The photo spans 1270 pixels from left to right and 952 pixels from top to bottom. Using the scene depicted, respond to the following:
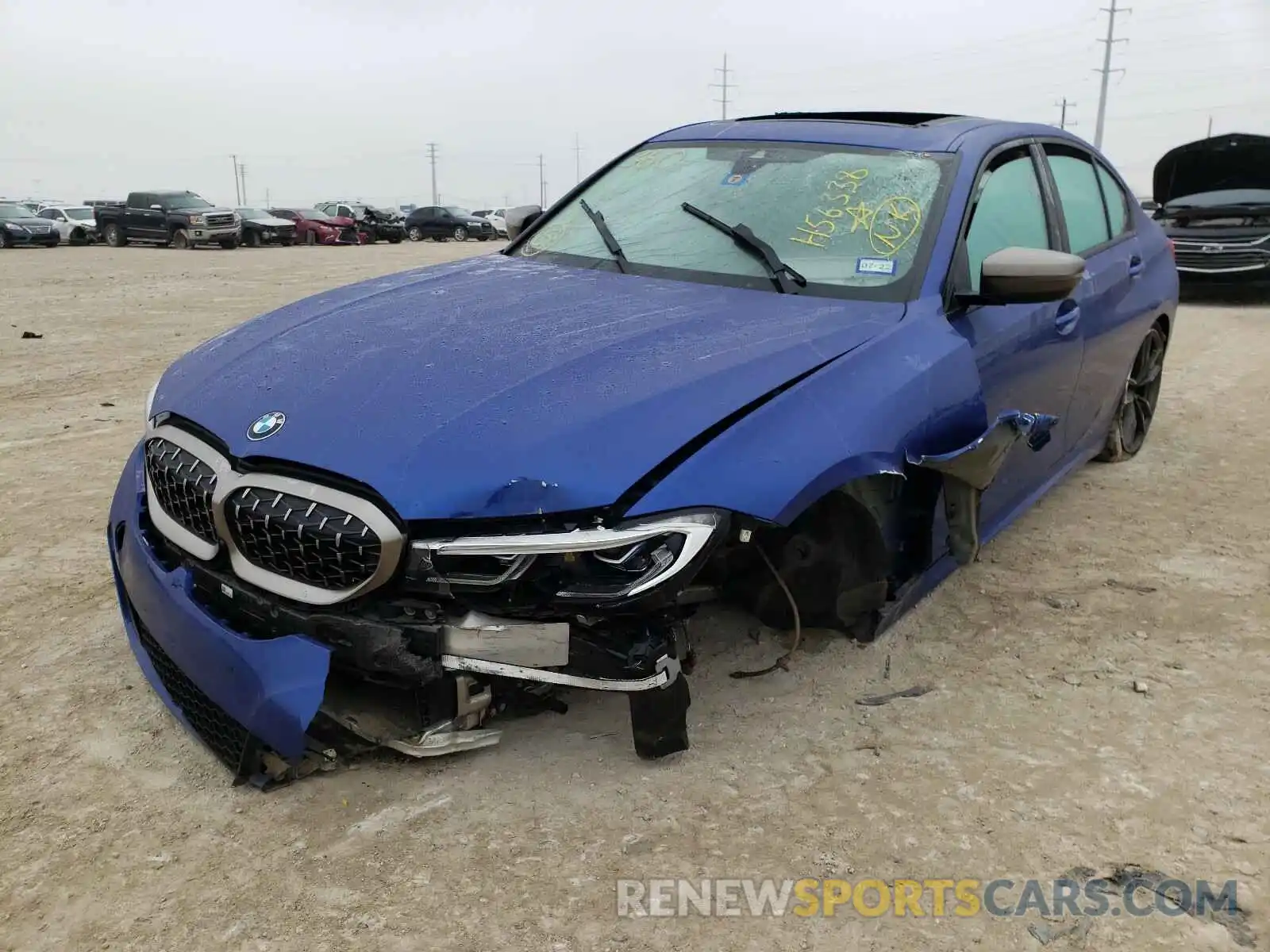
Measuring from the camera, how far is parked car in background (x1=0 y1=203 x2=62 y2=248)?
2734cm

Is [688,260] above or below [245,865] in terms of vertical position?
above

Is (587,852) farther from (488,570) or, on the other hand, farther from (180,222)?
(180,222)

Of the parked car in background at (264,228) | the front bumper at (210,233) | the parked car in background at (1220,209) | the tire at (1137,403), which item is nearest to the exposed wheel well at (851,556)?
the tire at (1137,403)

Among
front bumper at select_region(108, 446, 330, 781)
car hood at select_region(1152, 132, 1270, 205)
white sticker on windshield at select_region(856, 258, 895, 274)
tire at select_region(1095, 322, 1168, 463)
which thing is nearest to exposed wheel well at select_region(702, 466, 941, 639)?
A: white sticker on windshield at select_region(856, 258, 895, 274)

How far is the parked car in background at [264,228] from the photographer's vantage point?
2977 cm

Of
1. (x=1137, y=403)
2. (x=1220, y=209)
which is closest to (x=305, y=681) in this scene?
(x=1137, y=403)

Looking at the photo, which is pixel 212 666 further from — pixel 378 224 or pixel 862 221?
pixel 378 224

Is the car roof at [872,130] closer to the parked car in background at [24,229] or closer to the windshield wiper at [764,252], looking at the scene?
the windshield wiper at [764,252]

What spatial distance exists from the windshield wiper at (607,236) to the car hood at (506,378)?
162 mm

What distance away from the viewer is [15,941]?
1899 millimetres

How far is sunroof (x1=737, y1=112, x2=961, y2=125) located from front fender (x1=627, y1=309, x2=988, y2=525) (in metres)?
1.14

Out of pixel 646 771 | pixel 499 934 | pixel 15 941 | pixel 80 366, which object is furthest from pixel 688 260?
pixel 80 366

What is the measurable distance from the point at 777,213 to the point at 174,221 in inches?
1116

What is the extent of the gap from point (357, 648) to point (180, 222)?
95.0ft
